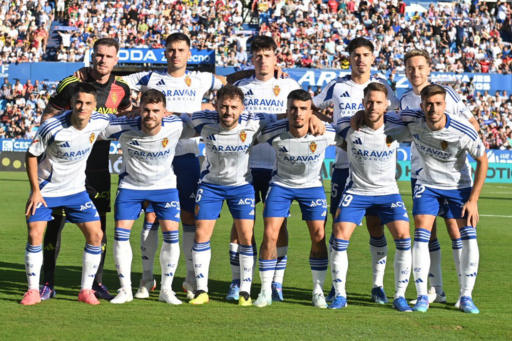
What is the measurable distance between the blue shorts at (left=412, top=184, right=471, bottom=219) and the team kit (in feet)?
0.03

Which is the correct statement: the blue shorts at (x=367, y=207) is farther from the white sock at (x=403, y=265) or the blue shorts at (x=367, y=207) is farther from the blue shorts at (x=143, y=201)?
the blue shorts at (x=143, y=201)

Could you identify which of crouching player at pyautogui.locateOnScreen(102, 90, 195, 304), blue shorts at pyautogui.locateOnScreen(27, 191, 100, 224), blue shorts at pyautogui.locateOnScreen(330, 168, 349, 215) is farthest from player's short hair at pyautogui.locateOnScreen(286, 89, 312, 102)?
blue shorts at pyautogui.locateOnScreen(27, 191, 100, 224)

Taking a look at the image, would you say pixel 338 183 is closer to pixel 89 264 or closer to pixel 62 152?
pixel 89 264

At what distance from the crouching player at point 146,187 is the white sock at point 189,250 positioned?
520 mm

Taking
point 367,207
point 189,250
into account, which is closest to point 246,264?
point 189,250

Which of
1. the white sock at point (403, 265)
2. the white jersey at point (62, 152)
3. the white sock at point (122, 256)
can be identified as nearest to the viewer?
the white jersey at point (62, 152)

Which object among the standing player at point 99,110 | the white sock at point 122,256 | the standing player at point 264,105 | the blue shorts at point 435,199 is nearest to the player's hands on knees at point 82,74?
the standing player at point 99,110

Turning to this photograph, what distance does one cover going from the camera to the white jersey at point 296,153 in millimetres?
7250

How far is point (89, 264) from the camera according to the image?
718 centimetres

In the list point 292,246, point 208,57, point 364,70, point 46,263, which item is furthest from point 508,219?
point 208,57

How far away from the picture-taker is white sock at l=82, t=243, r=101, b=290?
7.17m

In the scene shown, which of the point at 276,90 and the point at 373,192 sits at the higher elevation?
the point at 276,90

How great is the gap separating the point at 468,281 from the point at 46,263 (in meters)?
4.31

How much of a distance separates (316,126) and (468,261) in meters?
1.97
